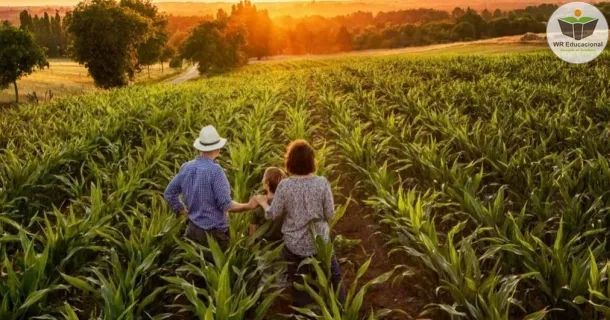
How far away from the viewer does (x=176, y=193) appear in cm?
503

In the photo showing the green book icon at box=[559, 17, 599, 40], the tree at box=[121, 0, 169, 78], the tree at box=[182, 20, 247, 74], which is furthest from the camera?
the tree at box=[182, 20, 247, 74]

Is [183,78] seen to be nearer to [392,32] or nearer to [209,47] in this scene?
[209,47]

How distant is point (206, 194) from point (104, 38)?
42.1 metres

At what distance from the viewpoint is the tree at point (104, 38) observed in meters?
43.1

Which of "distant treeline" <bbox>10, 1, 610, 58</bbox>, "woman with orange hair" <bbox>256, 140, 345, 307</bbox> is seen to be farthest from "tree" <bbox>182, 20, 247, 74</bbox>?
"woman with orange hair" <bbox>256, 140, 345, 307</bbox>

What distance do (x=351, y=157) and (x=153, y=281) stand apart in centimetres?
418

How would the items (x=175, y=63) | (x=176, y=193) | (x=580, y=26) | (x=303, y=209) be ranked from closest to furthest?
(x=303, y=209) → (x=176, y=193) → (x=580, y=26) → (x=175, y=63)

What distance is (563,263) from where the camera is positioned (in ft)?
13.0

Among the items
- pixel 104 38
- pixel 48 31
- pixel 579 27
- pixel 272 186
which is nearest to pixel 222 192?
pixel 272 186

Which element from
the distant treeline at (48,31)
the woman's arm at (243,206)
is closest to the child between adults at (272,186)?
the woman's arm at (243,206)

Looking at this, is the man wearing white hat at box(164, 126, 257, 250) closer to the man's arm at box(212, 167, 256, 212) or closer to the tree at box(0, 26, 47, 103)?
the man's arm at box(212, 167, 256, 212)

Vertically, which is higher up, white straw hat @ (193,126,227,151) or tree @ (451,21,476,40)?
tree @ (451,21,476,40)

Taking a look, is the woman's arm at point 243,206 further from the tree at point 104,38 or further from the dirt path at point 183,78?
the dirt path at point 183,78

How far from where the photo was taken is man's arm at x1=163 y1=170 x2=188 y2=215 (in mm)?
4969
